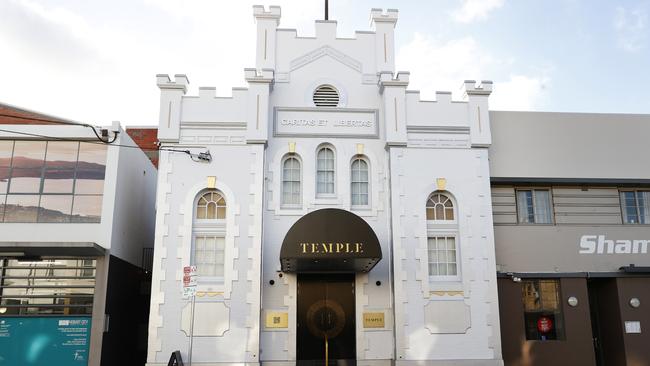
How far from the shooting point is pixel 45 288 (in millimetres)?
16125

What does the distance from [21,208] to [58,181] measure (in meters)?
1.18

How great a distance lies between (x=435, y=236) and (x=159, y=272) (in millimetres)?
7735

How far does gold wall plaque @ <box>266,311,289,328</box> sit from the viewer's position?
16.6 m

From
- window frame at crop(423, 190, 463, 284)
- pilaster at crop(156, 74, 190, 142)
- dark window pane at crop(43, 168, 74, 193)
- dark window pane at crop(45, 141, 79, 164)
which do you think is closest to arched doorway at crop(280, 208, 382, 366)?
window frame at crop(423, 190, 463, 284)

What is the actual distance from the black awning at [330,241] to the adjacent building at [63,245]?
495 centimetres

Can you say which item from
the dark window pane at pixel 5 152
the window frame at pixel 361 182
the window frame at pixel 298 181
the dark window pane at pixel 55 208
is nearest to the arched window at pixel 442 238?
the window frame at pixel 361 182

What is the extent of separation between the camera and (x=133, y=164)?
18547 millimetres

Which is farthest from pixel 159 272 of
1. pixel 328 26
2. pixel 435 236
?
pixel 328 26

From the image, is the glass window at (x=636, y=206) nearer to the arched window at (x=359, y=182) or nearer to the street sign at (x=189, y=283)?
the arched window at (x=359, y=182)

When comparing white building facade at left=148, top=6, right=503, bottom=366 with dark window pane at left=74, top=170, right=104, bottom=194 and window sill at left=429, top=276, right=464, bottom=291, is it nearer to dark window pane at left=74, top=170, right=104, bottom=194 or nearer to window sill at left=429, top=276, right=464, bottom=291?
window sill at left=429, top=276, right=464, bottom=291

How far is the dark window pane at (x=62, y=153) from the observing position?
16.9 m

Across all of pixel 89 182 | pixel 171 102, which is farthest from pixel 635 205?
pixel 89 182

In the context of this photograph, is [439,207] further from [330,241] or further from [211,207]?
[211,207]

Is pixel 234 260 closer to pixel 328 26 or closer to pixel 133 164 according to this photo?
pixel 133 164
